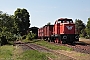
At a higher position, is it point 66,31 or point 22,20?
point 22,20

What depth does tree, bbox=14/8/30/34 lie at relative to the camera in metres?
80.0

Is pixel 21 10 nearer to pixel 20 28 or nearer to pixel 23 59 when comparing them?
pixel 20 28

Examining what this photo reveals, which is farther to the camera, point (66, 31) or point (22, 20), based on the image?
point (22, 20)

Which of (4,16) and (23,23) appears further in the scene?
(23,23)

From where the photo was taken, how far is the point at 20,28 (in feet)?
262

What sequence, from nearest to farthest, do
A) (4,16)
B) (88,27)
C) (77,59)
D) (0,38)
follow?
(77,59)
(0,38)
(4,16)
(88,27)

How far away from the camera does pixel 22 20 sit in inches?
3243

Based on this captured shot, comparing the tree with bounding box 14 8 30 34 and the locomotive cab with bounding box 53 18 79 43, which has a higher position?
the tree with bounding box 14 8 30 34

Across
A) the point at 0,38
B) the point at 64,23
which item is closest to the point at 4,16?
the point at 0,38

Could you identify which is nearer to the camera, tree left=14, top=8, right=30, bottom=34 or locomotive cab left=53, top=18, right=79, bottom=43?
locomotive cab left=53, top=18, right=79, bottom=43

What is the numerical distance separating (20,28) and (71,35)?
51.2 metres

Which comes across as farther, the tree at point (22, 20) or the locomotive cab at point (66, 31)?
the tree at point (22, 20)

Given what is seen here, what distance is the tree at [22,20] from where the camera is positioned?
262ft

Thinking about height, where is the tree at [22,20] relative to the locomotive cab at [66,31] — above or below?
above
